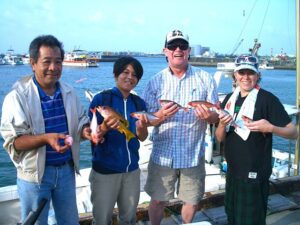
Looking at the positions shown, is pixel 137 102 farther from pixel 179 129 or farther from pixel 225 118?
pixel 225 118

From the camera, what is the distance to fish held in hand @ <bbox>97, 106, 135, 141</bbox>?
11.6ft

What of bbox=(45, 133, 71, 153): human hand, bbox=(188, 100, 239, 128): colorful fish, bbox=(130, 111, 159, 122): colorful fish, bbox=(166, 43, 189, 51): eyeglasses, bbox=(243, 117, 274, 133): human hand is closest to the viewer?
bbox=(45, 133, 71, 153): human hand

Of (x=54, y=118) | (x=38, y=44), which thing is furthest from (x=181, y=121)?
(x=38, y=44)

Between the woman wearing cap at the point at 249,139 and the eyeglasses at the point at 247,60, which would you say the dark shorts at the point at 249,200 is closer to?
the woman wearing cap at the point at 249,139

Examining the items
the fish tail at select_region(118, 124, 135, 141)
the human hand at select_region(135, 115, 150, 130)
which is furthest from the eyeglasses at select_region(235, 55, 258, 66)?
the fish tail at select_region(118, 124, 135, 141)

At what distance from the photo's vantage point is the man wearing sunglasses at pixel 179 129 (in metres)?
4.42

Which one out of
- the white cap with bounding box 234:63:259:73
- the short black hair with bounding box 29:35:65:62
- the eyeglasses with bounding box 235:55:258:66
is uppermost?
the short black hair with bounding box 29:35:65:62

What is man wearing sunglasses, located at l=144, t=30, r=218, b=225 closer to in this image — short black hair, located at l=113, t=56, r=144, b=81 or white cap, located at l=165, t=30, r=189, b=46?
white cap, located at l=165, t=30, r=189, b=46

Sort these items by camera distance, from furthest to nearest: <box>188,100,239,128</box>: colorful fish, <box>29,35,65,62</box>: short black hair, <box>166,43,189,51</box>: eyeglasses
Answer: <box>166,43,189,51</box>: eyeglasses < <box>188,100,239,128</box>: colorful fish < <box>29,35,65,62</box>: short black hair

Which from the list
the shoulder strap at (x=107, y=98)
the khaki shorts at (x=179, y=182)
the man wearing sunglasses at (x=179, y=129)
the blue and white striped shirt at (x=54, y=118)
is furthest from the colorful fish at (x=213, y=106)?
the blue and white striped shirt at (x=54, y=118)

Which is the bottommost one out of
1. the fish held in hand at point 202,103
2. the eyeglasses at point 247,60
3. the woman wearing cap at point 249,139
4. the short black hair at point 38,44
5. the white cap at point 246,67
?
the woman wearing cap at point 249,139

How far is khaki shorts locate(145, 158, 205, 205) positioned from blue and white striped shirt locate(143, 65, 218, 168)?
123 millimetres

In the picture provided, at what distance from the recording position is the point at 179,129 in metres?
4.43

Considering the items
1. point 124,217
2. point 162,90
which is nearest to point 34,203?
point 124,217
